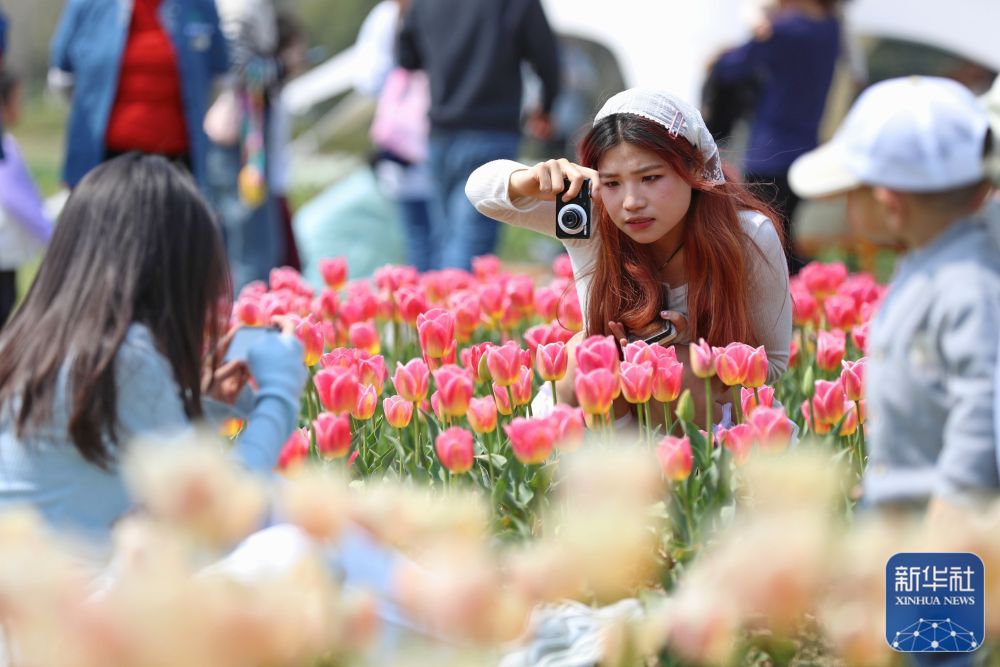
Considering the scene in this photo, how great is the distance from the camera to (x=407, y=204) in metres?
6.82

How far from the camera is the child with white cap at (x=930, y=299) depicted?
1.76 m

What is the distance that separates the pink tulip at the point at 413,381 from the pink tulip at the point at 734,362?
20.5 inches

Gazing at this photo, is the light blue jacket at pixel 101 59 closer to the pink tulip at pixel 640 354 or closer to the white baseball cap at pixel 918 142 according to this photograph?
the pink tulip at pixel 640 354

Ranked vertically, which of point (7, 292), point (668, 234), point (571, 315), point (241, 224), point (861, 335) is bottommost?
point (241, 224)

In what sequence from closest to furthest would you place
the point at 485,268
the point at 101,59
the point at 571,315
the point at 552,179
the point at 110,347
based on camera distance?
the point at 110,347 → the point at 552,179 → the point at 571,315 → the point at 485,268 → the point at 101,59

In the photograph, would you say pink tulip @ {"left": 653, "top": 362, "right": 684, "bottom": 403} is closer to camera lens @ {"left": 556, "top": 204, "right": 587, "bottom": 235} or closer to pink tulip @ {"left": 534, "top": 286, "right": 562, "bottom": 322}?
camera lens @ {"left": 556, "top": 204, "right": 587, "bottom": 235}

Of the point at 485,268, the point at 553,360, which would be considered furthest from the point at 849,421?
the point at 485,268

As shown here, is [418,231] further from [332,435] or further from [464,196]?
[332,435]

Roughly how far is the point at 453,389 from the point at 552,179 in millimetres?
492

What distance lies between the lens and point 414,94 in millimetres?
6891

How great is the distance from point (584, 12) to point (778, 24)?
3.40 m

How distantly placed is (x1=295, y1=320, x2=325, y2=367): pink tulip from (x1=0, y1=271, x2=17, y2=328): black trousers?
2.45 meters

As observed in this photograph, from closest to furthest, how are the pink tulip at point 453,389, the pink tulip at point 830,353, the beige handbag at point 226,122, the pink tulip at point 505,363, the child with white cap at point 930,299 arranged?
the child with white cap at point 930,299
the pink tulip at point 453,389
the pink tulip at point 505,363
the pink tulip at point 830,353
the beige handbag at point 226,122

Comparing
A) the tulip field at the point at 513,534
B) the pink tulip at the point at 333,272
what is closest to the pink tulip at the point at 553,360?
the tulip field at the point at 513,534
